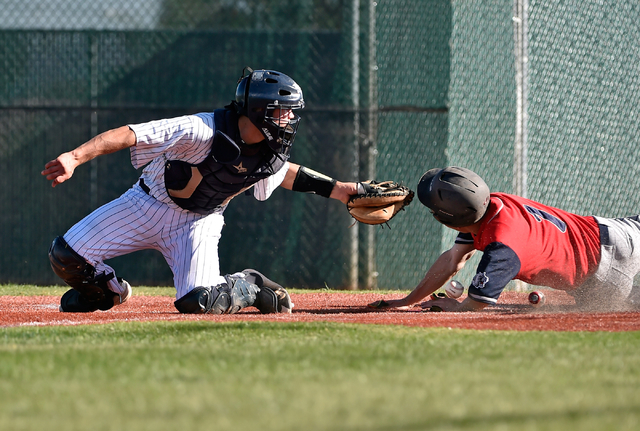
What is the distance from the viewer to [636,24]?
30.8 ft

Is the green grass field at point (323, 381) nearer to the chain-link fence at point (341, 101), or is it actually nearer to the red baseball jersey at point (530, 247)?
the red baseball jersey at point (530, 247)

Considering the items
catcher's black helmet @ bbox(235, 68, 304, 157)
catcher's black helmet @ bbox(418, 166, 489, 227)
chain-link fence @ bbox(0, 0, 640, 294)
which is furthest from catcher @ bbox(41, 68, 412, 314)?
chain-link fence @ bbox(0, 0, 640, 294)

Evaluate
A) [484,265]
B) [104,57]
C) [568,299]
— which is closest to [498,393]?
[484,265]

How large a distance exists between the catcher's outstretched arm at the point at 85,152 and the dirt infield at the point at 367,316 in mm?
953

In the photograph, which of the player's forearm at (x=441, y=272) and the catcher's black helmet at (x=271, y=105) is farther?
the player's forearm at (x=441, y=272)

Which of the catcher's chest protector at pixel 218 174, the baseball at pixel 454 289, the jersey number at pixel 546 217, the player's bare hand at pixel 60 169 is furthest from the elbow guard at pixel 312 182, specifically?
the player's bare hand at pixel 60 169

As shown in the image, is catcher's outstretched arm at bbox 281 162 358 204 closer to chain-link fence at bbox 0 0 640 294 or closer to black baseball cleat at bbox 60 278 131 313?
black baseball cleat at bbox 60 278 131 313

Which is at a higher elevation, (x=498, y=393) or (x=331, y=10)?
(x=331, y=10)

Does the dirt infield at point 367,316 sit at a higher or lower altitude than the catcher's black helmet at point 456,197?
lower

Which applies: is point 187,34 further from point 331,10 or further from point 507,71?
point 507,71

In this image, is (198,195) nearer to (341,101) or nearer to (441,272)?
(441,272)

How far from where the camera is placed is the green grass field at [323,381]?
2.13 metres

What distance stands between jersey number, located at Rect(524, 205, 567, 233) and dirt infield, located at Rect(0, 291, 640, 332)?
62 centimetres

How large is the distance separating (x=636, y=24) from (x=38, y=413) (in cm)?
895
